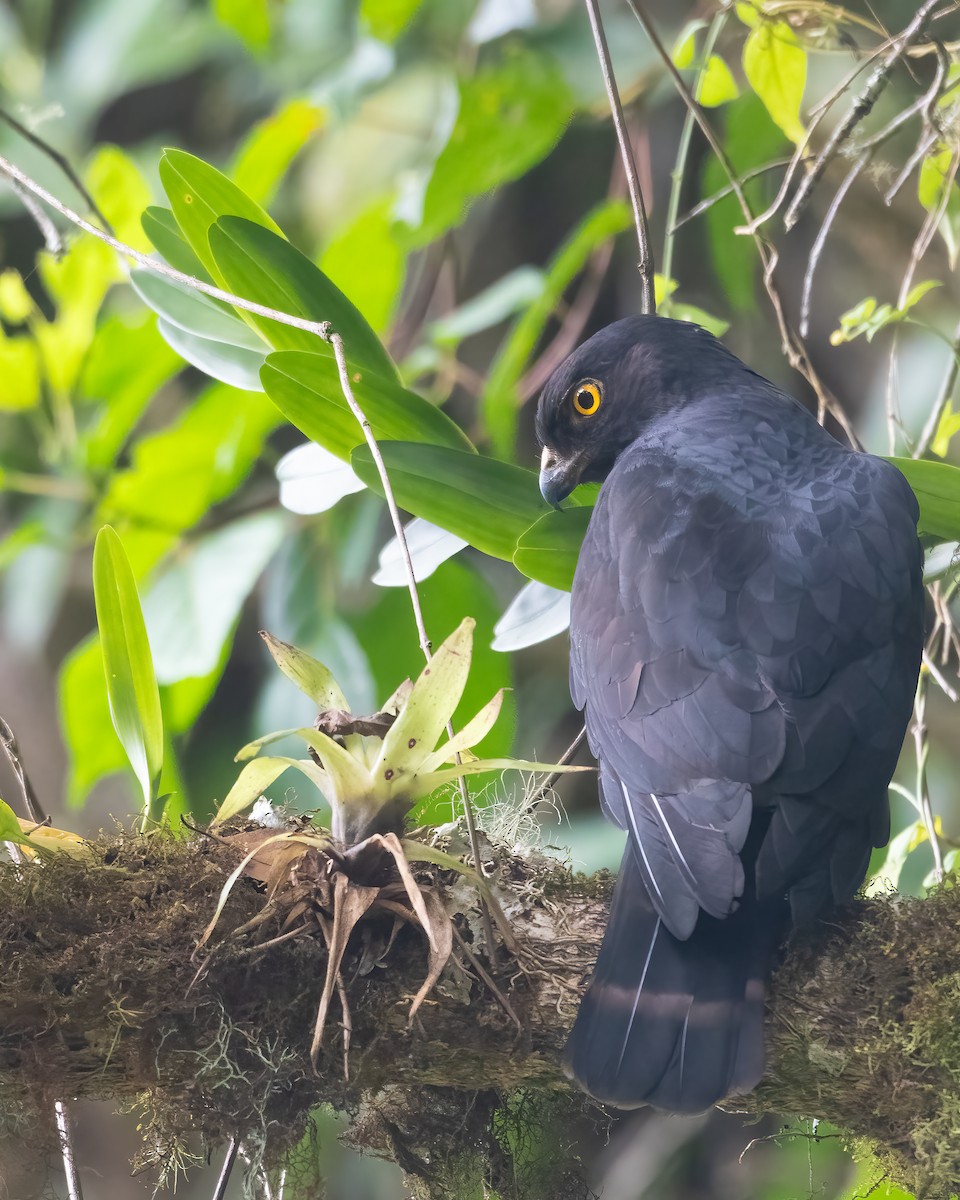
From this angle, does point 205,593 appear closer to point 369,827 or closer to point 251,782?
point 251,782

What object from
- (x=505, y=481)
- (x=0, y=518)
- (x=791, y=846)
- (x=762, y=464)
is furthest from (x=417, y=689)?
(x=0, y=518)

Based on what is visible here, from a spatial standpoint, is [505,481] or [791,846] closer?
[791,846]

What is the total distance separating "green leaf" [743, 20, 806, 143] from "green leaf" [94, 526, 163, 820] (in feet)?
5.61

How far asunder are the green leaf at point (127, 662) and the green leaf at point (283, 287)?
58 cm

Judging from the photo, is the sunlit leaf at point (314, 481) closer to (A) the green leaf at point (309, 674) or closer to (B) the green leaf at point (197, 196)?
(B) the green leaf at point (197, 196)

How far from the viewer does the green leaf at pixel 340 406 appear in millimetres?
2336

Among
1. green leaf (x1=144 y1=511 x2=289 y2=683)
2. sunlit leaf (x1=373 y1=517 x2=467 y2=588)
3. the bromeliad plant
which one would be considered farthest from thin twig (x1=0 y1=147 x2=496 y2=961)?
green leaf (x1=144 y1=511 x2=289 y2=683)

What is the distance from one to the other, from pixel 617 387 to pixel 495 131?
4.87 feet

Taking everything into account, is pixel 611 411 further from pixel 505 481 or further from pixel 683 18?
pixel 683 18

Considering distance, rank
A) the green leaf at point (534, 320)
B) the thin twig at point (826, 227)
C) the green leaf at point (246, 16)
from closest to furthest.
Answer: the thin twig at point (826, 227) → the green leaf at point (534, 320) → the green leaf at point (246, 16)

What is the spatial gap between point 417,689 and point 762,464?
39.4 inches

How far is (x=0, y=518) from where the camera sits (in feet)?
19.3

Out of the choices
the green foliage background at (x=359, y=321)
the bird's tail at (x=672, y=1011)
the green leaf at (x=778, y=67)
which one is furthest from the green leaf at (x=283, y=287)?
the bird's tail at (x=672, y=1011)

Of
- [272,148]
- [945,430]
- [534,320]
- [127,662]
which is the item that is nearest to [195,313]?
[127,662]
